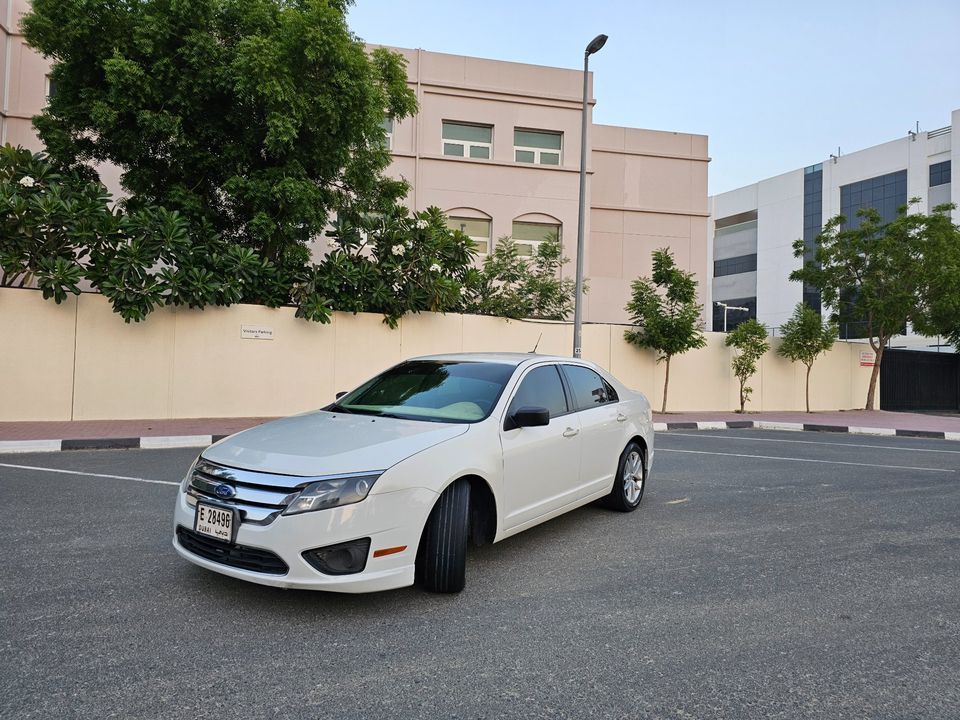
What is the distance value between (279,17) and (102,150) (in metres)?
4.76

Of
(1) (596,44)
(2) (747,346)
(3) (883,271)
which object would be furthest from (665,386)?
(3) (883,271)

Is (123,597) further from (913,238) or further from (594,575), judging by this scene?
(913,238)

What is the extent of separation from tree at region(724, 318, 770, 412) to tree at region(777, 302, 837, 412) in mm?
1185

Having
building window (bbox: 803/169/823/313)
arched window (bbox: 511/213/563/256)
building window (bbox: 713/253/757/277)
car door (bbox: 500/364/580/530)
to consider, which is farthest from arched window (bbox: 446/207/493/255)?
building window (bbox: 713/253/757/277)

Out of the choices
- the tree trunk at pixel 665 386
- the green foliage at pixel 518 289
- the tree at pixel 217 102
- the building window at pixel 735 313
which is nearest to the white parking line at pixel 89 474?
the tree at pixel 217 102

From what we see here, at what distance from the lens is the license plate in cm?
349

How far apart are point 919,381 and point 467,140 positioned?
19490 millimetres

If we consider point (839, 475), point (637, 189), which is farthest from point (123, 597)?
point (637, 189)

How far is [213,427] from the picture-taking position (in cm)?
1214

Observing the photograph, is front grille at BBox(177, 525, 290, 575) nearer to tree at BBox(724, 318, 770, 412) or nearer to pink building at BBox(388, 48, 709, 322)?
tree at BBox(724, 318, 770, 412)

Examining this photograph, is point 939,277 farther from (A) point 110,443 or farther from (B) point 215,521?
(B) point 215,521

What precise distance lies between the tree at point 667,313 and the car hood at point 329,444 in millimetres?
14270

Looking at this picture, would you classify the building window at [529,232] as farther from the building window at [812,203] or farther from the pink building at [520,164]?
the building window at [812,203]

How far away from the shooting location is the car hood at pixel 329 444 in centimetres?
356
